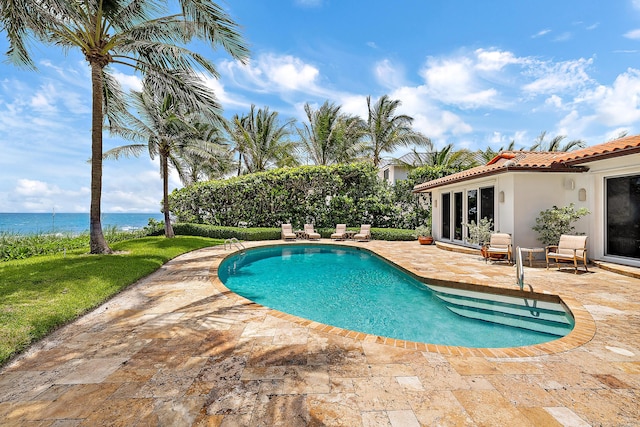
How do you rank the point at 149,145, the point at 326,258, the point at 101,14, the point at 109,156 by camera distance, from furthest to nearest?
the point at 109,156 → the point at 149,145 → the point at 326,258 → the point at 101,14

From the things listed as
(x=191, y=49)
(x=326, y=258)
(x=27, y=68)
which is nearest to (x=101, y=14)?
(x=191, y=49)

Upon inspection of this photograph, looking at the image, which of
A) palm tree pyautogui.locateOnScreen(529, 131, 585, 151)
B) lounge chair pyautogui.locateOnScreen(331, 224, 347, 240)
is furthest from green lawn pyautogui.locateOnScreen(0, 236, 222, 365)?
palm tree pyautogui.locateOnScreen(529, 131, 585, 151)

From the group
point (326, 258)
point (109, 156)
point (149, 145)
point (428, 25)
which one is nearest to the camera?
point (428, 25)

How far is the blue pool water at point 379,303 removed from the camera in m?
5.09

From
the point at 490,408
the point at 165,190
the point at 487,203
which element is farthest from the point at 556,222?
the point at 165,190

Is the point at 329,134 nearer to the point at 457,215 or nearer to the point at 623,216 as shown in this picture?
the point at 457,215

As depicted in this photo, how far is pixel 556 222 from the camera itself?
9.12 m

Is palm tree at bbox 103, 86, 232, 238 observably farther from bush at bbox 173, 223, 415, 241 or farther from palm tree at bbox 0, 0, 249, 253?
Answer: palm tree at bbox 0, 0, 249, 253

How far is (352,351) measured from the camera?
3.66 m

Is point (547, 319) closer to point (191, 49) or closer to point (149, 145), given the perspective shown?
point (191, 49)

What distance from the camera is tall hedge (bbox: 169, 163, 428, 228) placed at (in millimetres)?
19594

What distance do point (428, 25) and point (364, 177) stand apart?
9.55 metres

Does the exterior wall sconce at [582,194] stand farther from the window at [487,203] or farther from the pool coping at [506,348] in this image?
the pool coping at [506,348]

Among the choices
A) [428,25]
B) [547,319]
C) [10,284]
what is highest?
[428,25]
